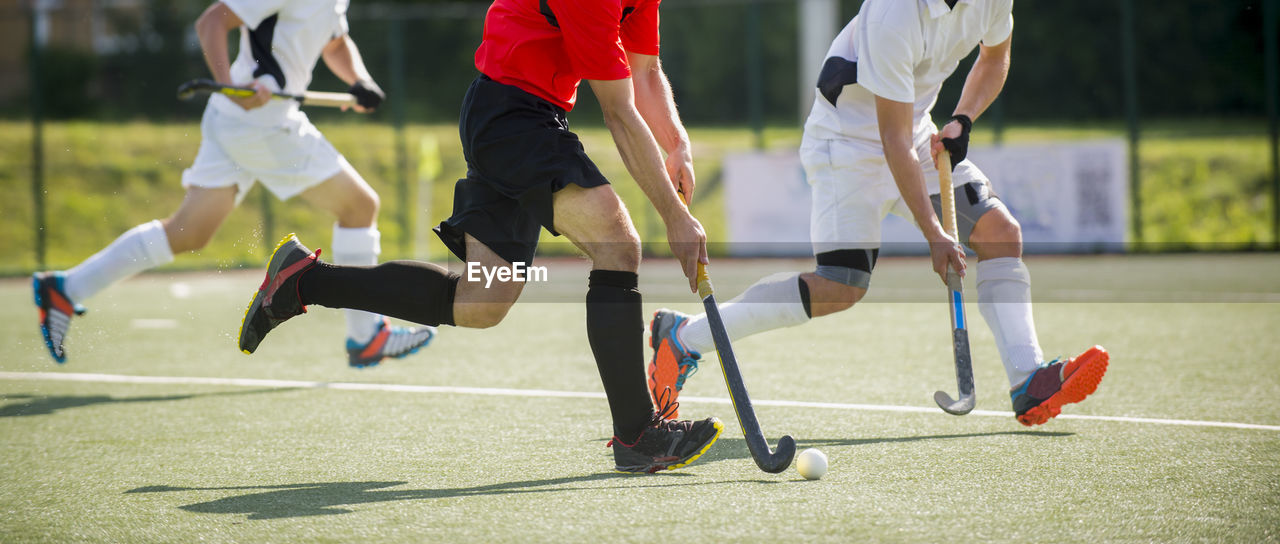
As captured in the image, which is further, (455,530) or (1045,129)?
(1045,129)

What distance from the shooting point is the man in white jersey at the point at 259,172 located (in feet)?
16.8

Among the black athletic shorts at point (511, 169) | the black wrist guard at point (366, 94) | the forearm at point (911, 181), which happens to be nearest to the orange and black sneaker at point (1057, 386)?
the forearm at point (911, 181)

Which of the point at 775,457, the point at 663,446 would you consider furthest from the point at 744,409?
the point at 663,446

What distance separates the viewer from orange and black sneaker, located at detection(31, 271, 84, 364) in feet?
16.4

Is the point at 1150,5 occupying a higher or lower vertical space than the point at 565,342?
higher

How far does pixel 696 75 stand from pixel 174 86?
22.9ft

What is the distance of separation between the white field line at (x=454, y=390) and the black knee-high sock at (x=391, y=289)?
4.05 ft

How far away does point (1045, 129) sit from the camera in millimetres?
13102

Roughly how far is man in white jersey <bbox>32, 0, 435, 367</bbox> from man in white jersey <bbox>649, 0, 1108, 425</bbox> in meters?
1.63

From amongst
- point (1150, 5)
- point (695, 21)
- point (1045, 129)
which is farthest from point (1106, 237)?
point (695, 21)

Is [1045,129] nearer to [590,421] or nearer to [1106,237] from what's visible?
[1106,237]

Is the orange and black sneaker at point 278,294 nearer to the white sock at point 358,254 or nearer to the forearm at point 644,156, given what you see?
the forearm at point 644,156

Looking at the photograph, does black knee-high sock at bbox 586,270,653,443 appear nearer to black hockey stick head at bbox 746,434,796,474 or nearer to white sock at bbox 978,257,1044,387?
black hockey stick head at bbox 746,434,796,474

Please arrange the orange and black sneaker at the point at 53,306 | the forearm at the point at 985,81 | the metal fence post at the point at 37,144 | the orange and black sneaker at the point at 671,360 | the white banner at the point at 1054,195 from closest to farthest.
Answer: the orange and black sneaker at the point at 671,360
the forearm at the point at 985,81
the orange and black sneaker at the point at 53,306
the white banner at the point at 1054,195
the metal fence post at the point at 37,144
